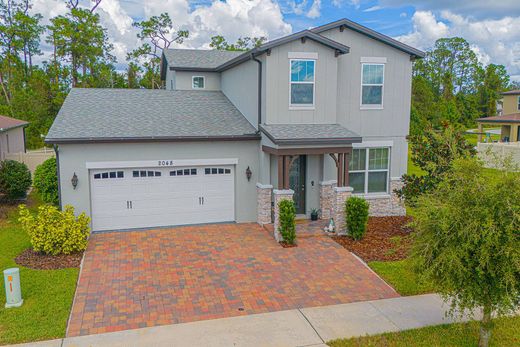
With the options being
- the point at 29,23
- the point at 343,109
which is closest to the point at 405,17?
the point at 343,109

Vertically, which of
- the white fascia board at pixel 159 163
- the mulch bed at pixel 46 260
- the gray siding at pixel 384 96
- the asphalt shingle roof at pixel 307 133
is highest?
the gray siding at pixel 384 96

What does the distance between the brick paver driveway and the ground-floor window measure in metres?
3.52

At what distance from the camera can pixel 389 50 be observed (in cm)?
1520

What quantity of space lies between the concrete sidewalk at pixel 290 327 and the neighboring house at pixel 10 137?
15632 millimetres

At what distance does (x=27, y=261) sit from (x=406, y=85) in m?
13.6

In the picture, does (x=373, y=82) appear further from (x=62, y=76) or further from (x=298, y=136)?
(x=62, y=76)

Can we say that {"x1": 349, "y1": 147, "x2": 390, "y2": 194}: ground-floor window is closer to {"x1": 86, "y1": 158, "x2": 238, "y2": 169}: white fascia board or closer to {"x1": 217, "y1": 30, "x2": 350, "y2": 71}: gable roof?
{"x1": 217, "y1": 30, "x2": 350, "y2": 71}: gable roof

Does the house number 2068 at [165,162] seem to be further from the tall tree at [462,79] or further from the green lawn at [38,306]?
the tall tree at [462,79]

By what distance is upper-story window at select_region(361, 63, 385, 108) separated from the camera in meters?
15.1

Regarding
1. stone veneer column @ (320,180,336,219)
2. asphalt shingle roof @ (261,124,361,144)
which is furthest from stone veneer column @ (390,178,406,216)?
asphalt shingle roof @ (261,124,361,144)

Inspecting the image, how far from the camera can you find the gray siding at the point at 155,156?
13070mm

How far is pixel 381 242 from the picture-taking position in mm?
12711

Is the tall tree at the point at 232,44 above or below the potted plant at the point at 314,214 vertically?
above

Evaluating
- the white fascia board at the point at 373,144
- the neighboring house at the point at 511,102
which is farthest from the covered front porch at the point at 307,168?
the neighboring house at the point at 511,102
